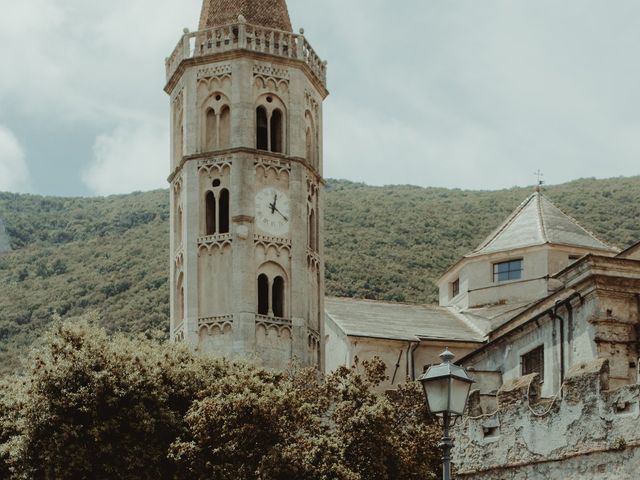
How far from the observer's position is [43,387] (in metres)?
37.4

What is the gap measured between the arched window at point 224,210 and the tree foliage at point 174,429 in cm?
1549

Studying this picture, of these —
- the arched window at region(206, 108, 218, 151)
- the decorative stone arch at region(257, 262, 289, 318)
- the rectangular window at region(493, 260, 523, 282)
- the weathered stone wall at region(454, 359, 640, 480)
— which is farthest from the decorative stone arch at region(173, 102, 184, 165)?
the weathered stone wall at region(454, 359, 640, 480)

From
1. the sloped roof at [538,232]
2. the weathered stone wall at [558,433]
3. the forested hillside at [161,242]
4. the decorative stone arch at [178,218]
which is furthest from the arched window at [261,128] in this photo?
the weathered stone wall at [558,433]

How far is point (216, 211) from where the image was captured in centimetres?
5444

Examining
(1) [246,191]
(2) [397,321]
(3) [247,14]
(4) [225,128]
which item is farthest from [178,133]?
(2) [397,321]

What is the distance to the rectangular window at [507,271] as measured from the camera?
58.9 m

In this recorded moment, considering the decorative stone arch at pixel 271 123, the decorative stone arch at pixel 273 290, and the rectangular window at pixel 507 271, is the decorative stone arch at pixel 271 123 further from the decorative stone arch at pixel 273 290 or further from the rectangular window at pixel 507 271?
Answer: the rectangular window at pixel 507 271

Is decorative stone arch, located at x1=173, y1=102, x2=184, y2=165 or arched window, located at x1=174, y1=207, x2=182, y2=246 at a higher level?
decorative stone arch, located at x1=173, y1=102, x2=184, y2=165

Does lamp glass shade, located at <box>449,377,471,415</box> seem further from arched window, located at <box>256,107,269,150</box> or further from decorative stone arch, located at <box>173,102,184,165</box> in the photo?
decorative stone arch, located at <box>173,102,184,165</box>

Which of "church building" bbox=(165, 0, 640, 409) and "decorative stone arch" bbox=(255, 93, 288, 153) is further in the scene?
"decorative stone arch" bbox=(255, 93, 288, 153)

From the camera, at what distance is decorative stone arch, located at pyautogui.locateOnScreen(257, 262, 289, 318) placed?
53.7 metres

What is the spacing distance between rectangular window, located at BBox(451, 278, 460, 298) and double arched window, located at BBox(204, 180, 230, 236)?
11621 millimetres

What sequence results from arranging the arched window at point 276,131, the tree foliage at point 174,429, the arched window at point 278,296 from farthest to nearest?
the arched window at point 276,131, the arched window at point 278,296, the tree foliage at point 174,429

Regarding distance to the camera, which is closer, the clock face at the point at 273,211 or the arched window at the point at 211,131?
the clock face at the point at 273,211
